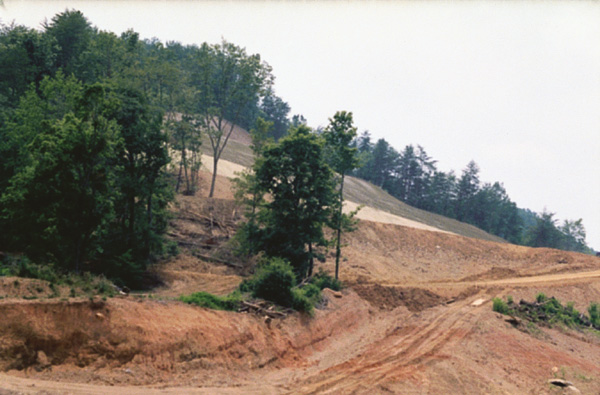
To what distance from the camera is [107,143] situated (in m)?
18.4

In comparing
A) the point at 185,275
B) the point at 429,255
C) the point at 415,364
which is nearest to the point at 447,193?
the point at 429,255

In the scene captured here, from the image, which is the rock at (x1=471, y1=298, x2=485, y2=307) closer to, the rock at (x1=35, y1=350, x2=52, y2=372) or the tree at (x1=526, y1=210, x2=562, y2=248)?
the rock at (x1=35, y1=350, x2=52, y2=372)

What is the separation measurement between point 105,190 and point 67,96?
13.5 meters

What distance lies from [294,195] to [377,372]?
1371cm

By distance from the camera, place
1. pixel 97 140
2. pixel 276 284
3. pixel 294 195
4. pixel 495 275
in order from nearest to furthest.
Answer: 1. pixel 97 140
2. pixel 276 284
3. pixel 294 195
4. pixel 495 275

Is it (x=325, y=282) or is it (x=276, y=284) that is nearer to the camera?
(x=276, y=284)

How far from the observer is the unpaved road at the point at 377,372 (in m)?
10.3

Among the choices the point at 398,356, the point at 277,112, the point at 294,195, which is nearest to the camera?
the point at 398,356

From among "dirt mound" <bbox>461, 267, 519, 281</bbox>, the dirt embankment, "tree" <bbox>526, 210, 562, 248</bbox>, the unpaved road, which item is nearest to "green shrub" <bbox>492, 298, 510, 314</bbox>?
the unpaved road

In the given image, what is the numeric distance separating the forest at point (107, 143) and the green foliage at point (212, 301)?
5747 millimetres

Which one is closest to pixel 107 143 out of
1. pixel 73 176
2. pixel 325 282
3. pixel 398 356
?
pixel 73 176

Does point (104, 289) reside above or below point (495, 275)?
above

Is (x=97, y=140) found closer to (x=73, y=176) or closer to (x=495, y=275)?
(x=73, y=176)

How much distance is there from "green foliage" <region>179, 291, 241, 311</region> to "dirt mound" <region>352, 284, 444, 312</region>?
439 inches
